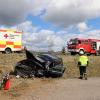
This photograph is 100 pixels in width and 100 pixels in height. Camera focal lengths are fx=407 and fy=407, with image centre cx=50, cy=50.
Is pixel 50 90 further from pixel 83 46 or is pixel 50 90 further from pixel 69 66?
pixel 83 46

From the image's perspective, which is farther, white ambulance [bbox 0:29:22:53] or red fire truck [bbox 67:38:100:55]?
red fire truck [bbox 67:38:100:55]

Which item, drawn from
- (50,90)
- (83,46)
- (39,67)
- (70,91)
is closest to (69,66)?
(39,67)

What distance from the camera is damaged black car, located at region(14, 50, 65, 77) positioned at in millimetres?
24208

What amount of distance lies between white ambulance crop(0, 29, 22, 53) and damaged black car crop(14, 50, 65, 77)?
15.8 metres

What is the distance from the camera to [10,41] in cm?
4144

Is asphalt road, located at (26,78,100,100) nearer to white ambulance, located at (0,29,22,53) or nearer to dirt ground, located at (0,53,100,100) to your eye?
dirt ground, located at (0,53,100,100)

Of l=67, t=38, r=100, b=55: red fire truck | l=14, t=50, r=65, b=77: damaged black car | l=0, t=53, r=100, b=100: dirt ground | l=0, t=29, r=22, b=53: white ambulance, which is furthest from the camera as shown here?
l=67, t=38, r=100, b=55: red fire truck

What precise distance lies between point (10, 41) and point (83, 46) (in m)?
12.4

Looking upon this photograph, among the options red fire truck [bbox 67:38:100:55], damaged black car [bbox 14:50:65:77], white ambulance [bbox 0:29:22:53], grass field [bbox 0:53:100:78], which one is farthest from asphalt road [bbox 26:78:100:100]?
red fire truck [bbox 67:38:100:55]

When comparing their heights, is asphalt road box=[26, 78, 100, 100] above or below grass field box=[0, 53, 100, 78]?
below

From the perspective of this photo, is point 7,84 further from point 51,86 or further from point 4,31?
point 4,31

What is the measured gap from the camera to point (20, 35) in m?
42.1

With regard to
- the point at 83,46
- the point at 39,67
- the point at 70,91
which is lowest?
the point at 70,91

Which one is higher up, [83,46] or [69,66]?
[83,46]
